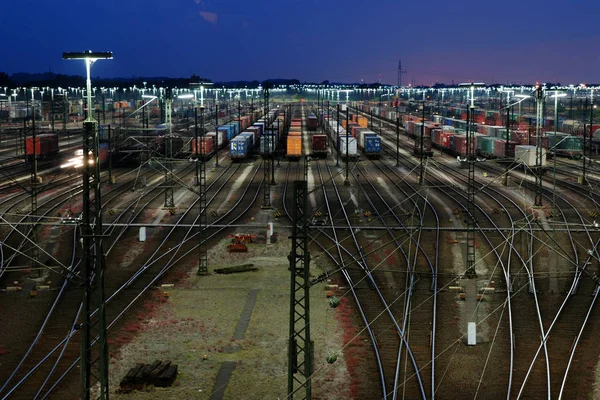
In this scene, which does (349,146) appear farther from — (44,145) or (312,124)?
(312,124)

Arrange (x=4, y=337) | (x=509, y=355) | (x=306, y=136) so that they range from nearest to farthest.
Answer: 1. (x=509, y=355)
2. (x=4, y=337)
3. (x=306, y=136)

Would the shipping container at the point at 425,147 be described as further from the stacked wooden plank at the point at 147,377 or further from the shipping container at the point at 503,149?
the stacked wooden plank at the point at 147,377

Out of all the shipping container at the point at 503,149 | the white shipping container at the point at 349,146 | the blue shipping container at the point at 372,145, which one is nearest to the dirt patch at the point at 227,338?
the white shipping container at the point at 349,146

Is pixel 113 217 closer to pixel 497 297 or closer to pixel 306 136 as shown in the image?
pixel 497 297

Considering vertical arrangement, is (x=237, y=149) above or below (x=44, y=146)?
below

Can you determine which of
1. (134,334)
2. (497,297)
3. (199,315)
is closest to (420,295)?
(497,297)

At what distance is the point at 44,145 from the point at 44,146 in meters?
0.09

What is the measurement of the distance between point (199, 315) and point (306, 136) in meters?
85.1

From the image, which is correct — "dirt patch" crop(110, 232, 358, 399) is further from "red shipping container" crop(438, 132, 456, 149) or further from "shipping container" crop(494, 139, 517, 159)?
"red shipping container" crop(438, 132, 456, 149)

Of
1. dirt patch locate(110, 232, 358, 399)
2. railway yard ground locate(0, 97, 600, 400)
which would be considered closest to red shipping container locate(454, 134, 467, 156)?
railway yard ground locate(0, 97, 600, 400)

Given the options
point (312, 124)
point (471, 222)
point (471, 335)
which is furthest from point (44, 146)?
point (471, 335)

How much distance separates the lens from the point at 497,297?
2689cm

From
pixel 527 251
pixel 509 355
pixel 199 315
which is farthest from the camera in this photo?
pixel 527 251

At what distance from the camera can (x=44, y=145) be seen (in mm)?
69438
